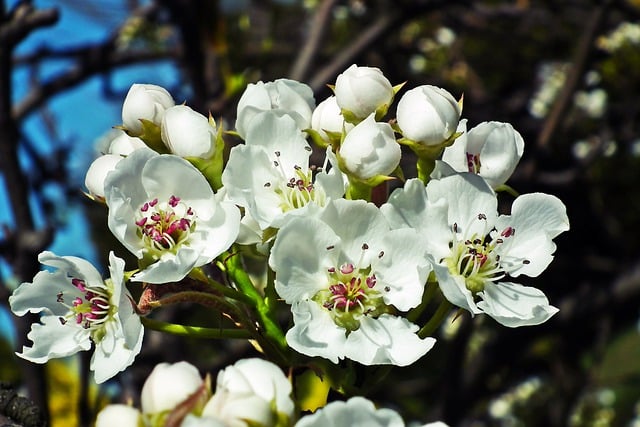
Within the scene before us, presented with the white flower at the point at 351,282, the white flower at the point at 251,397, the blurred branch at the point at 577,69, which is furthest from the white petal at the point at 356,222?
the blurred branch at the point at 577,69

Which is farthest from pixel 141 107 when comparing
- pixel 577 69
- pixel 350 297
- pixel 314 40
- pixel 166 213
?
pixel 577 69

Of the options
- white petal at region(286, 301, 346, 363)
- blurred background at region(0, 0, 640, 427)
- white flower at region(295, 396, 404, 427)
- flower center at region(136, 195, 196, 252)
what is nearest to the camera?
white flower at region(295, 396, 404, 427)

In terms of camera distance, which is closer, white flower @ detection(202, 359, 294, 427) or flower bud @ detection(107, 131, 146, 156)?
white flower @ detection(202, 359, 294, 427)

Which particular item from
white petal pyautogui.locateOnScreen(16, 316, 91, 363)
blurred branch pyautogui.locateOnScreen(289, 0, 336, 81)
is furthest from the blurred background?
white petal pyautogui.locateOnScreen(16, 316, 91, 363)

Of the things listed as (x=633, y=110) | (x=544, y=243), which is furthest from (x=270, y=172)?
(x=633, y=110)

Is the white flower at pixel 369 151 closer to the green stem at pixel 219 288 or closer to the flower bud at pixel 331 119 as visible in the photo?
the flower bud at pixel 331 119

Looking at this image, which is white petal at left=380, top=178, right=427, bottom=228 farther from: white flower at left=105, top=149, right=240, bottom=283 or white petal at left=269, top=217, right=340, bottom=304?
white flower at left=105, top=149, right=240, bottom=283
